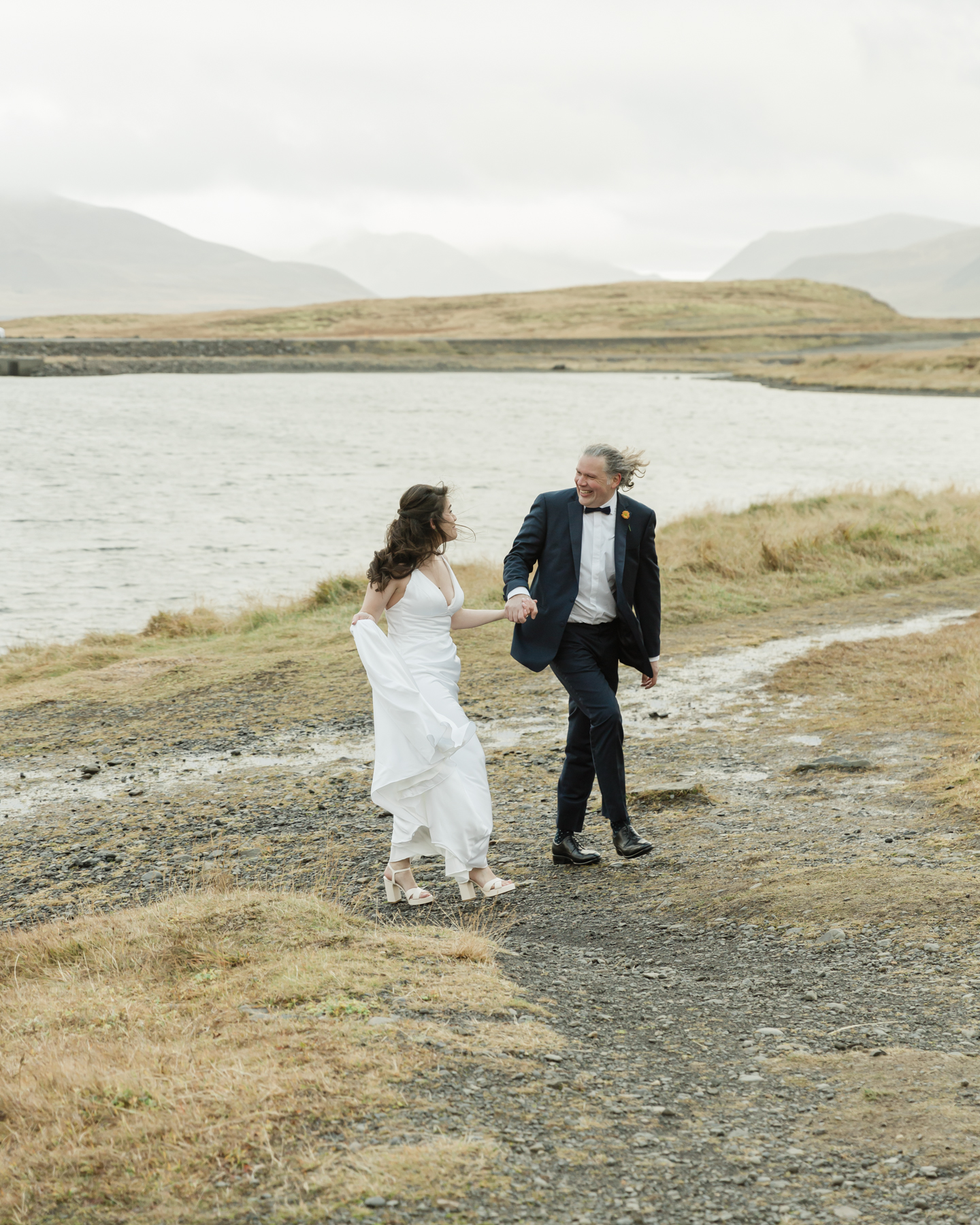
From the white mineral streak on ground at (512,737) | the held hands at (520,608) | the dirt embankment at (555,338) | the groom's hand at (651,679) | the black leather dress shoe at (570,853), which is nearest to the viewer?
the held hands at (520,608)

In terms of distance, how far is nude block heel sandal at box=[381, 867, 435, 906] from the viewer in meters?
6.31

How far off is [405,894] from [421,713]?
110cm

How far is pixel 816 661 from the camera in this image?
11930mm

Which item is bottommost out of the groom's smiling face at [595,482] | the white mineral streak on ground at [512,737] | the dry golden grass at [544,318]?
the white mineral streak on ground at [512,737]

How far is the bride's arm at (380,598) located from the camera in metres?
6.20

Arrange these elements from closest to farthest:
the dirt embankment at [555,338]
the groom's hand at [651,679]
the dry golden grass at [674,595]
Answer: the groom's hand at [651,679], the dry golden grass at [674,595], the dirt embankment at [555,338]

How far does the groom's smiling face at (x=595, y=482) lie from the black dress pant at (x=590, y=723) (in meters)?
0.73

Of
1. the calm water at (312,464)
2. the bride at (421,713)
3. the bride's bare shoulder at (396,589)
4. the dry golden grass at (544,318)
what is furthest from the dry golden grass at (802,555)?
the dry golden grass at (544,318)

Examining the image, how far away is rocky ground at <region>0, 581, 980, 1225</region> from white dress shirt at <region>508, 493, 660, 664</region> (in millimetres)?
1563

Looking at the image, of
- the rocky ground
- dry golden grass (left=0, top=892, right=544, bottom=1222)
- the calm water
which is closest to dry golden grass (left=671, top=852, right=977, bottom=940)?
the rocky ground

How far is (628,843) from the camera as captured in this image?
6730 mm

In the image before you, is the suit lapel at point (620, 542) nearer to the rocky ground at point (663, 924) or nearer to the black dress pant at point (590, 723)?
the black dress pant at point (590, 723)

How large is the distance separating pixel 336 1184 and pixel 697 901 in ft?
10.8

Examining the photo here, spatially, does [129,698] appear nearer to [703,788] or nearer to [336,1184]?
[703,788]
